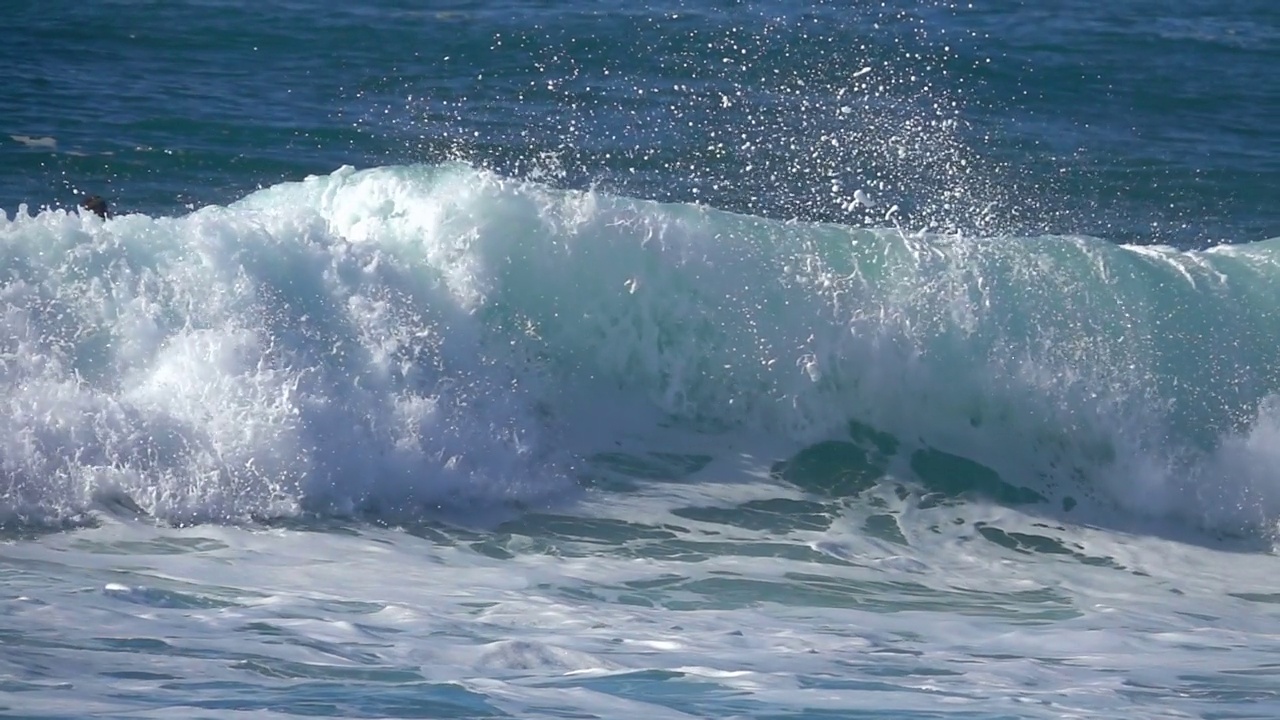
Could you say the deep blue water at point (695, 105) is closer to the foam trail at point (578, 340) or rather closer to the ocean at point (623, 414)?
the ocean at point (623, 414)

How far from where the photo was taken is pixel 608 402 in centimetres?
880

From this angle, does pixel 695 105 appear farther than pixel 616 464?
Yes

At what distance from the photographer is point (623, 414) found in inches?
→ 347

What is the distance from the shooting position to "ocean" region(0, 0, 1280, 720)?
5488 mm

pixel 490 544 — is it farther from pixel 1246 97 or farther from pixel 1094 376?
pixel 1246 97

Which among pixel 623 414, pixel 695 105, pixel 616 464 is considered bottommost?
pixel 616 464

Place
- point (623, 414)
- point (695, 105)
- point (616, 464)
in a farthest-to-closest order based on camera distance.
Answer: point (695, 105)
point (623, 414)
point (616, 464)

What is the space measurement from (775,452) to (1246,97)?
946 centimetres

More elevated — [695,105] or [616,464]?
[695,105]

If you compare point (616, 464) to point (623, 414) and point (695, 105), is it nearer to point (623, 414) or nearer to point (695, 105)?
point (623, 414)

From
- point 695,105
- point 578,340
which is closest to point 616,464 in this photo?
point 578,340

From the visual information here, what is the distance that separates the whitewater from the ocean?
0.08 ft

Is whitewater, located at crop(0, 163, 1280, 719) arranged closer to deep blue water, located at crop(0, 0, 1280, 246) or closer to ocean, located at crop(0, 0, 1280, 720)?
ocean, located at crop(0, 0, 1280, 720)

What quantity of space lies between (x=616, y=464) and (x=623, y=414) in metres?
0.41
